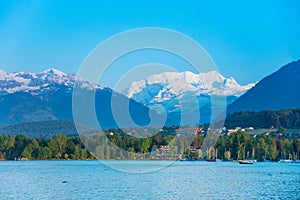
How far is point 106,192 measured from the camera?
6806cm

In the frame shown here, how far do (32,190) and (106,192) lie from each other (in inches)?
366

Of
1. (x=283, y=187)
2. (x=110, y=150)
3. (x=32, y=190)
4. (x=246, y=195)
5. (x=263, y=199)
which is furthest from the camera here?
(x=110, y=150)

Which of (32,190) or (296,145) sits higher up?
(296,145)

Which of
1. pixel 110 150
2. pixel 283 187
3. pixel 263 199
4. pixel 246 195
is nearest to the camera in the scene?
pixel 263 199

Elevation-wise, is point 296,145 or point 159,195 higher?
point 296,145

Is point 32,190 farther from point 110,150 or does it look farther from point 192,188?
point 110,150

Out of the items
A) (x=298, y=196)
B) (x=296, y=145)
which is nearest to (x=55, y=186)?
(x=298, y=196)

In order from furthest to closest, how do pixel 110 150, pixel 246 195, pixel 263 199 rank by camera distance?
1. pixel 110 150
2. pixel 246 195
3. pixel 263 199

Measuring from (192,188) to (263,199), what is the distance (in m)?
13.2

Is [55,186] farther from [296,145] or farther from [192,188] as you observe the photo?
[296,145]

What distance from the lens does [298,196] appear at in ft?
213

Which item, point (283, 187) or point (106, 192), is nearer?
point (106, 192)

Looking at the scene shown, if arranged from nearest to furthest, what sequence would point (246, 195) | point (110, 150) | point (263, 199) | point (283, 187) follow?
1. point (263, 199)
2. point (246, 195)
3. point (283, 187)
4. point (110, 150)

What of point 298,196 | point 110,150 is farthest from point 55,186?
point 110,150
